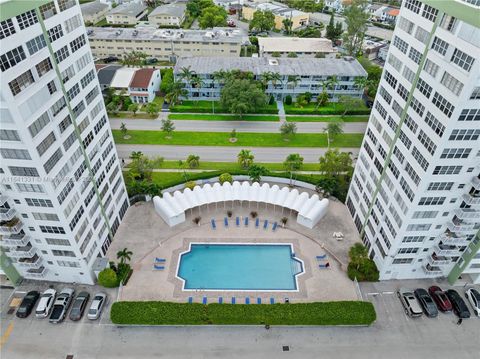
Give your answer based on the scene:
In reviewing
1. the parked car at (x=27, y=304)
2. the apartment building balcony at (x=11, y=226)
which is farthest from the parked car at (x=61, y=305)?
the apartment building balcony at (x=11, y=226)

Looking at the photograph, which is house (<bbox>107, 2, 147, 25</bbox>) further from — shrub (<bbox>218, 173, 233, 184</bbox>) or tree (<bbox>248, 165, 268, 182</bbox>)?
tree (<bbox>248, 165, 268, 182</bbox>)

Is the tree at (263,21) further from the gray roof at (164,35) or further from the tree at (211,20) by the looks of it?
the gray roof at (164,35)

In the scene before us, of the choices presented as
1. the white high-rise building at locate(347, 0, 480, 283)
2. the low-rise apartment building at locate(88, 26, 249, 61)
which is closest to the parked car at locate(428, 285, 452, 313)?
the white high-rise building at locate(347, 0, 480, 283)

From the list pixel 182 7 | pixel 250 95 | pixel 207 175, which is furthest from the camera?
pixel 182 7

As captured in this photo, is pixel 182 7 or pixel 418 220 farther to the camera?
pixel 182 7


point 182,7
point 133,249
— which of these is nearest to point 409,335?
point 133,249

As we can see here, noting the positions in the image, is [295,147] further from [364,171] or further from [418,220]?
[418,220]
